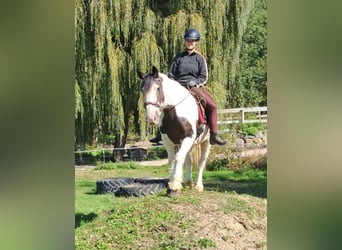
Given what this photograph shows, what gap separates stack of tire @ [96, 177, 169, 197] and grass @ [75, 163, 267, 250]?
45 mm

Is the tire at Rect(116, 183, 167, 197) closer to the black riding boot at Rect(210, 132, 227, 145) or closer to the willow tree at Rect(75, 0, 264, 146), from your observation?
the willow tree at Rect(75, 0, 264, 146)

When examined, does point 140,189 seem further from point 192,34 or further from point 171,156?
point 192,34

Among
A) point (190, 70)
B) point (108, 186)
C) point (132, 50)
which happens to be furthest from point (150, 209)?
point (132, 50)

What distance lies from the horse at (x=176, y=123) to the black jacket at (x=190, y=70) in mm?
107

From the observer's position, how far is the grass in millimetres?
4312

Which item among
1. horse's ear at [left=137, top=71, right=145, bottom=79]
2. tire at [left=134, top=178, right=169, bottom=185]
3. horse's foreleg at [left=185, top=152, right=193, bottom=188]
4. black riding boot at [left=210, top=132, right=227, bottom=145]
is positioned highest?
horse's ear at [left=137, top=71, right=145, bottom=79]

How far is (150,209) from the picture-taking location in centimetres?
443

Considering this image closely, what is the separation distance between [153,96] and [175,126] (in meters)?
0.36

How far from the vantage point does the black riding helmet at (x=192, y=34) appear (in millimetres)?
4508

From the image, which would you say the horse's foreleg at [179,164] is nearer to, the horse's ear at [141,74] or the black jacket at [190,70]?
the black jacket at [190,70]

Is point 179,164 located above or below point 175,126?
below

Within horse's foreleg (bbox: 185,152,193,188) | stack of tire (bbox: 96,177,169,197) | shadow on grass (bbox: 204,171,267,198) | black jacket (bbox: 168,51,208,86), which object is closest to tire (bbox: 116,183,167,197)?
stack of tire (bbox: 96,177,169,197)

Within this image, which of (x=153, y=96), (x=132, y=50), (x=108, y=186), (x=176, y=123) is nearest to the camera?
(x=153, y=96)
